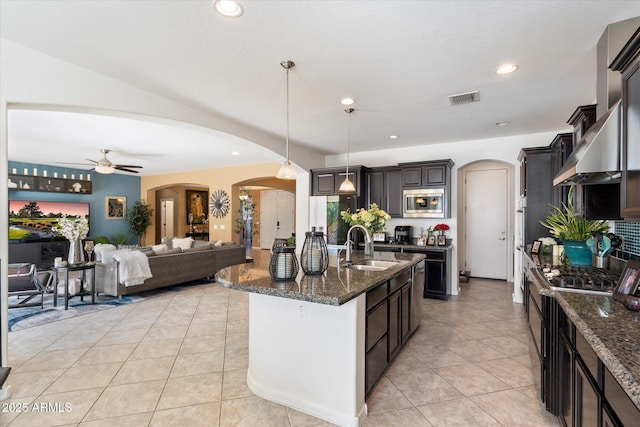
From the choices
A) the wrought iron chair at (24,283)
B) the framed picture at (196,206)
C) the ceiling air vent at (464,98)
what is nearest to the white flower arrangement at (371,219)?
the ceiling air vent at (464,98)

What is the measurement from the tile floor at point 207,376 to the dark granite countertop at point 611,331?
105 cm

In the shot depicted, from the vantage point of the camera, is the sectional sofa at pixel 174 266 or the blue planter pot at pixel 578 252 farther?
the sectional sofa at pixel 174 266

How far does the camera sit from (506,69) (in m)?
2.75

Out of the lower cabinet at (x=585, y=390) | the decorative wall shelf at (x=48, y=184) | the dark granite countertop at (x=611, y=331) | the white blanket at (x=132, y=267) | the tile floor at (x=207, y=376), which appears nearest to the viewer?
the dark granite countertop at (x=611, y=331)

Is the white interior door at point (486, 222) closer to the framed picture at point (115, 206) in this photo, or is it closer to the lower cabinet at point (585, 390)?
the lower cabinet at point (585, 390)

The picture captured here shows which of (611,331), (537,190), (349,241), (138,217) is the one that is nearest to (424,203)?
(537,190)

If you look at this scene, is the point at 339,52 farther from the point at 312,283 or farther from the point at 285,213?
the point at 285,213

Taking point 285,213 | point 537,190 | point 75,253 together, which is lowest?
point 75,253

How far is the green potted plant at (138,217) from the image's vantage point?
31.9ft

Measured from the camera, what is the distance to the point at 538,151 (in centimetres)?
400

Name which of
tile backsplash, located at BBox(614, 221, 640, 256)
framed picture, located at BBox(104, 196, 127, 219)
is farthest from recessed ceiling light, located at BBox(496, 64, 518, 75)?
framed picture, located at BBox(104, 196, 127, 219)

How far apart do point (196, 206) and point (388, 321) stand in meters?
11.4

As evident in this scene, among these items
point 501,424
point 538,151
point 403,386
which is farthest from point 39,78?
point 538,151

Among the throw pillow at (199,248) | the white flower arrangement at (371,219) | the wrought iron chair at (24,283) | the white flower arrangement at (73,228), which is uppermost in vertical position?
the white flower arrangement at (371,219)
